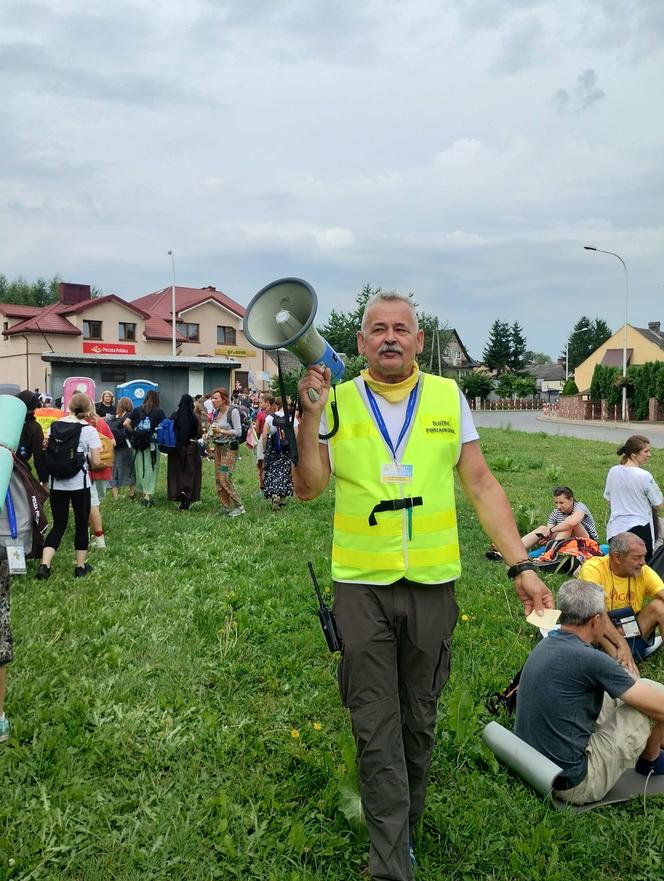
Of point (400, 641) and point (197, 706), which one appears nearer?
point (400, 641)

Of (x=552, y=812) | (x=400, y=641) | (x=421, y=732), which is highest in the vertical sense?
(x=400, y=641)

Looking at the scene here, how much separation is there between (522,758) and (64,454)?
5.40 meters

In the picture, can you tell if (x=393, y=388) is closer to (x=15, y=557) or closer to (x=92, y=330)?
(x=15, y=557)

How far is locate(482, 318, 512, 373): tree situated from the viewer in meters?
110

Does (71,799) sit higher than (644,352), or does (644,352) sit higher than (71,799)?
(644,352)

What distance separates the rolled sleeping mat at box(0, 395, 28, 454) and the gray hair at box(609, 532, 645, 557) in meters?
4.10

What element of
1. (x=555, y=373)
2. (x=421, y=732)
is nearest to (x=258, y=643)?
(x=421, y=732)

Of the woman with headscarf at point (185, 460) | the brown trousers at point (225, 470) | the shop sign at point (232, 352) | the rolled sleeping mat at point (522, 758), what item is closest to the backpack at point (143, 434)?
the woman with headscarf at point (185, 460)

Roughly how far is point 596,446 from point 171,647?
21162mm

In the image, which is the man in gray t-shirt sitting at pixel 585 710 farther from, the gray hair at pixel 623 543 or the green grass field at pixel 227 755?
the gray hair at pixel 623 543

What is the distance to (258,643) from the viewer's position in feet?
18.5

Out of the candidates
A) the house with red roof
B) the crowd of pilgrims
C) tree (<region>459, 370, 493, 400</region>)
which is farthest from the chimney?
tree (<region>459, 370, 493, 400</region>)

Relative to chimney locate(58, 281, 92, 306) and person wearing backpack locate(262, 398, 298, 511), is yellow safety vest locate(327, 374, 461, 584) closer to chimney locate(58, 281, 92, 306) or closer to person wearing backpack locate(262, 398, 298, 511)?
person wearing backpack locate(262, 398, 298, 511)

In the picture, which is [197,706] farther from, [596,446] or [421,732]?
[596,446]
